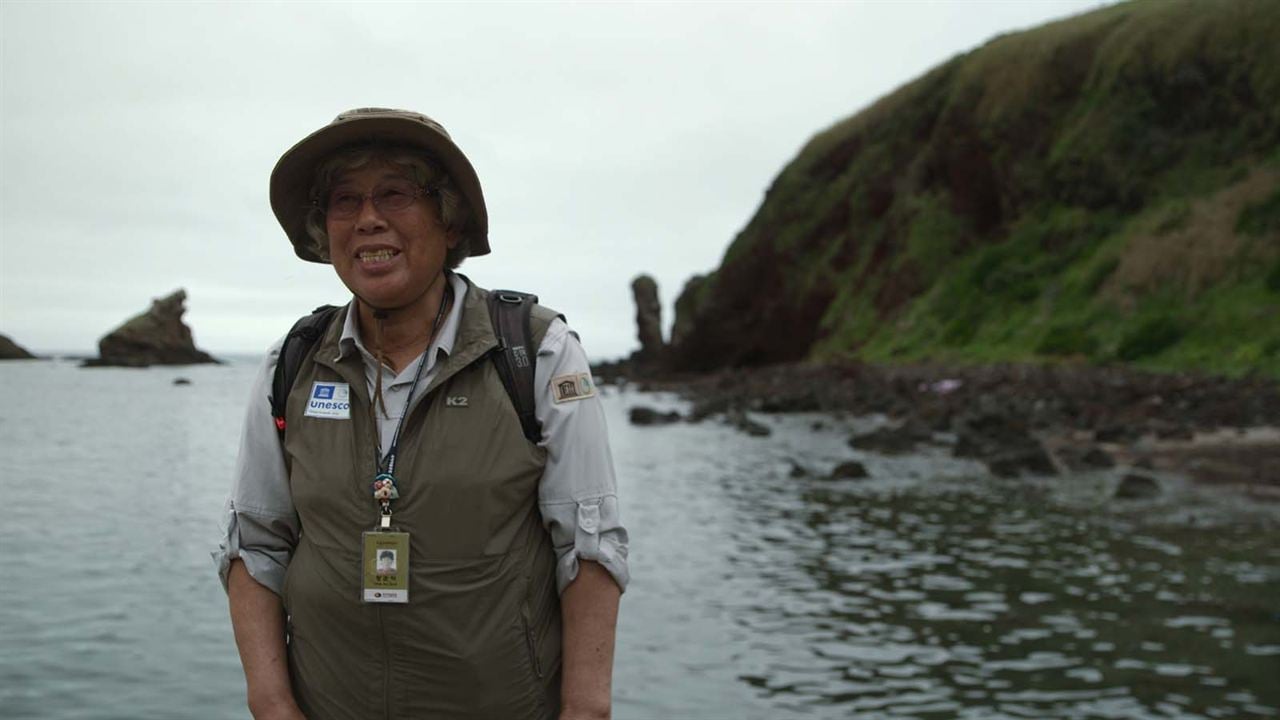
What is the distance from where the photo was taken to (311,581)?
10.2ft

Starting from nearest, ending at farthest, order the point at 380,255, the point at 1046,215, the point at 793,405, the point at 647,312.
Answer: the point at 380,255, the point at 793,405, the point at 1046,215, the point at 647,312

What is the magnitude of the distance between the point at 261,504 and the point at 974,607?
392 inches

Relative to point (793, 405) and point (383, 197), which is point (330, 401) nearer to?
point (383, 197)

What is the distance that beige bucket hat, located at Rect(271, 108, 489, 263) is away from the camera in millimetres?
3119

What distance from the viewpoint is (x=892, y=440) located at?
85.3 feet

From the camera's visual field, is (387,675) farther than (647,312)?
No

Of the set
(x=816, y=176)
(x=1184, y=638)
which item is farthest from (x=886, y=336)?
(x=1184, y=638)

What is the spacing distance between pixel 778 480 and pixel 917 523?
19.8 feet

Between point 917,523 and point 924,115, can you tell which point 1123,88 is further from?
point 917,523

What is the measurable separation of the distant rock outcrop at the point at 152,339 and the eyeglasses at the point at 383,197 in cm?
12634

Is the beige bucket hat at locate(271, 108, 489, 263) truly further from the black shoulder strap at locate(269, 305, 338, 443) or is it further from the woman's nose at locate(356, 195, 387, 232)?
the black shoulder strap at locate(269, 305, 338, 443)

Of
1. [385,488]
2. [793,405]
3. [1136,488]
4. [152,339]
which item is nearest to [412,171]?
[385,488]

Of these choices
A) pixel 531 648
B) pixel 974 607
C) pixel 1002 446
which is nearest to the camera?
pixel 531 648

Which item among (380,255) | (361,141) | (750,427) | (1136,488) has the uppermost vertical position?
(361,141)
